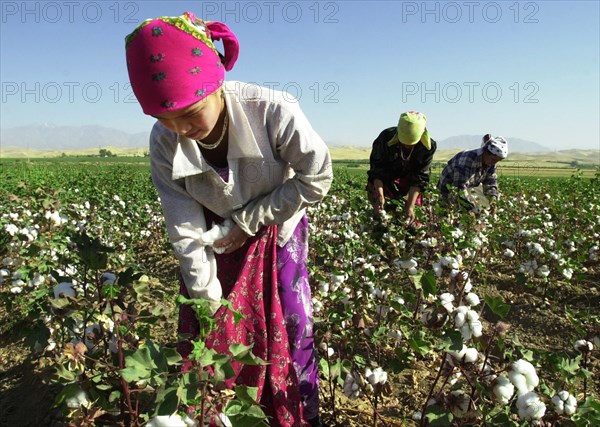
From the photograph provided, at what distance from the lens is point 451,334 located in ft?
4.00

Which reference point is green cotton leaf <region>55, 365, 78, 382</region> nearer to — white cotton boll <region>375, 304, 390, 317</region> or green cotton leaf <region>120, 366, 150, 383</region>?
green cotton leaf <region>120, 366, 150, 383</region>

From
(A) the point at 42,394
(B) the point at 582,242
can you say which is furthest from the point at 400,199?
(A) the point at 42,394

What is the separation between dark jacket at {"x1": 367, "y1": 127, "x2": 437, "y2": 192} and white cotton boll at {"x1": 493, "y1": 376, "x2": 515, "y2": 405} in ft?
8.67

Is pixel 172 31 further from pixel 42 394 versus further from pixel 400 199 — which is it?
pixel 400 199

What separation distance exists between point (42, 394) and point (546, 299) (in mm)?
3384

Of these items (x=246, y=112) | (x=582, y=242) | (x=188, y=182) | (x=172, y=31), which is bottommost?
(x=582, y=242)

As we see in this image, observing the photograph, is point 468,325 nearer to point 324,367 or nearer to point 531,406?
point 531,406

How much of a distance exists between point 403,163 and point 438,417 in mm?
2721

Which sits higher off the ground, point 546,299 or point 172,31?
point 172,31

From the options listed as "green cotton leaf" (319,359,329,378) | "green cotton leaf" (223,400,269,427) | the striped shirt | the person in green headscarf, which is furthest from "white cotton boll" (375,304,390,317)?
the striped shirt

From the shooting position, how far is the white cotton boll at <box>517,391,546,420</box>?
1096mm

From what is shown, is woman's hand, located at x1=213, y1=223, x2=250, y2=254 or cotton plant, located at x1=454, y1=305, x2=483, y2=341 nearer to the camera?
cotton plant, located at x1=454, y1=305, x2=483, y2=341

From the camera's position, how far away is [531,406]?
3.61 feet

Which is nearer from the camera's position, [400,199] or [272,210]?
[272,210]
